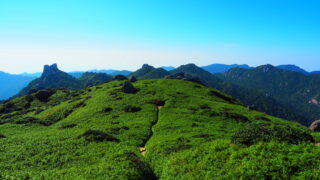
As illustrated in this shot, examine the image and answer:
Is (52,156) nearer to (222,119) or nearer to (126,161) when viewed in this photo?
(126,161)

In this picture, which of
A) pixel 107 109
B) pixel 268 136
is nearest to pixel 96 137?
pixel 268 136

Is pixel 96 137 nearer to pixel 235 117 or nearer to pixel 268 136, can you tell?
pixel 268 136

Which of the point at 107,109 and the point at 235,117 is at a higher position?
the point at 235,117

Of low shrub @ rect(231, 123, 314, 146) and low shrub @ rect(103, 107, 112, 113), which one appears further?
low shrub @ rect(103, 107, 112, 113)

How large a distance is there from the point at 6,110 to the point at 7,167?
312ft

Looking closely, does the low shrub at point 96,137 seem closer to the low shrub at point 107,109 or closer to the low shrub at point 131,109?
the low shrub at point 131,109

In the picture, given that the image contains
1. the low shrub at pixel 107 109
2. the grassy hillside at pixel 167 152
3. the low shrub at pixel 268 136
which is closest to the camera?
the grassy hillside at pixel 167 152

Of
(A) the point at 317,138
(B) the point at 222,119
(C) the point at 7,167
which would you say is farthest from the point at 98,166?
(B) the point at 222,119

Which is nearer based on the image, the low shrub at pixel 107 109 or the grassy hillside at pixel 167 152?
the grassy hillside at pixel 167 152

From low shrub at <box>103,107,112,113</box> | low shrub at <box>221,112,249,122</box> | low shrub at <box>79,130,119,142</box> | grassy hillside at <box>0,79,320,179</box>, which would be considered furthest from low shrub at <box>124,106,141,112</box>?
low shrub at <box>221,112,249,122</box>

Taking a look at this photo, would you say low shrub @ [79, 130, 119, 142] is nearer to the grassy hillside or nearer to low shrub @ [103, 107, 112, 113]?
the grassy hillside

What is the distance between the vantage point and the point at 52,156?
25891mm

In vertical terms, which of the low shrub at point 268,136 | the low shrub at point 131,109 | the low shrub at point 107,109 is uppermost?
the low shrub at point 268,136

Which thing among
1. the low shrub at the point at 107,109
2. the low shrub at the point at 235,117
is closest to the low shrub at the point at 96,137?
the low shrub at the point at 107,109
